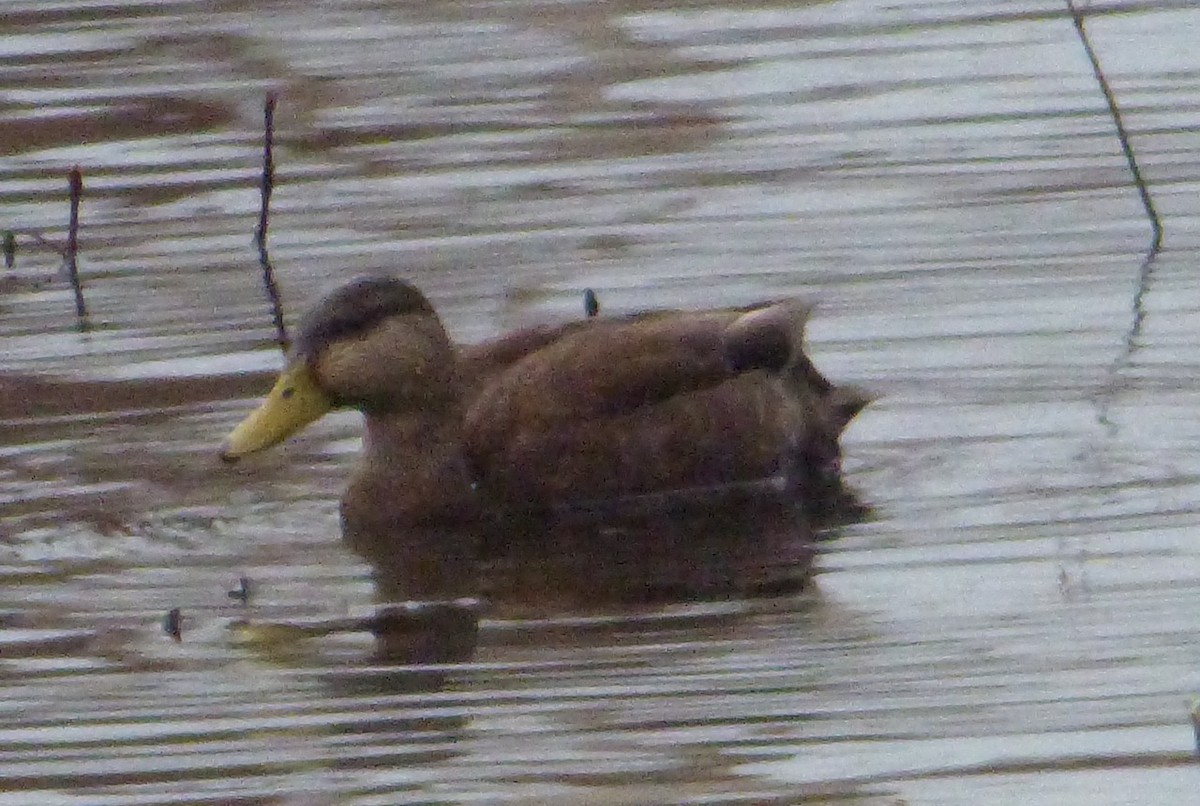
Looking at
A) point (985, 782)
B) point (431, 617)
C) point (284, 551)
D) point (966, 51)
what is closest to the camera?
point (985, 782)

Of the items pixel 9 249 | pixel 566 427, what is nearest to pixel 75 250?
pixel 9 249

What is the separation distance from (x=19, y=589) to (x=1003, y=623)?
2643 millimetres

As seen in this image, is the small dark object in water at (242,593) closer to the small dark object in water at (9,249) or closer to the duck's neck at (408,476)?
the duck's neck at (408,476)

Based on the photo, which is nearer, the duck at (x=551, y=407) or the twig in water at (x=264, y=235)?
the duck at (x=551, y=407)

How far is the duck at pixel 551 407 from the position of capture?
32.2 ft

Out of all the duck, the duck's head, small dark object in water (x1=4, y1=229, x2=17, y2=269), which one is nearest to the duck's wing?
the duck

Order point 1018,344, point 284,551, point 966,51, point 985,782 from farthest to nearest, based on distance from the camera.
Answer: point 966,51 → point 1018,344 → point 284,551 → point 985,782

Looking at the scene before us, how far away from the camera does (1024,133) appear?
13.6 metres

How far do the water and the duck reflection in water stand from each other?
222mm

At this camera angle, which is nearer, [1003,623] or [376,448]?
[1003,623]

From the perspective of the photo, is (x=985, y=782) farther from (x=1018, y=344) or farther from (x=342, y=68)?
(x=342, y=68)

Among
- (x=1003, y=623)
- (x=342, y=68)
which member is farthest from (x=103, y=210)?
(x=1003, y=623)

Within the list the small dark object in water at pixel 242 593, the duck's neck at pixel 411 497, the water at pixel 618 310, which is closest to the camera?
the water at pixel 618 310

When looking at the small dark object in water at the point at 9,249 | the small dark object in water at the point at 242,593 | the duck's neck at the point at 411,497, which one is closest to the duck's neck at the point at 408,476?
the duck's neck at the point at 411,497
